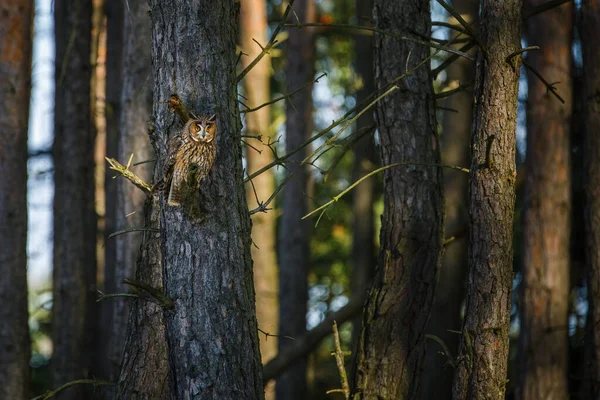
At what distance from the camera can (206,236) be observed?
436cm

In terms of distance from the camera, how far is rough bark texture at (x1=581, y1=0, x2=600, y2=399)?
7.14 metres

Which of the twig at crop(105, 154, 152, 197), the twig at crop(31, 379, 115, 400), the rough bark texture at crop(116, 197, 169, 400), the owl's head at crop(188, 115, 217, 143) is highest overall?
the owl's head at crop(188, 115, 217, 143)

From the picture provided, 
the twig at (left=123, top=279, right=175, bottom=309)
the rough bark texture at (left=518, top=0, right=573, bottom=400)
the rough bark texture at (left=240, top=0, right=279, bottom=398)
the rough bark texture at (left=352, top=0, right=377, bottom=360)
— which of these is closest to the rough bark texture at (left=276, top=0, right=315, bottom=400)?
the rough bark texture at (left=240, top=0, right=279, bottom=398)

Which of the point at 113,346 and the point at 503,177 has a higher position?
→ the point at 503,177

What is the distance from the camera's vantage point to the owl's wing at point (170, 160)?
4.23m

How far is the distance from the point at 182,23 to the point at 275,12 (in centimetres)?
1169

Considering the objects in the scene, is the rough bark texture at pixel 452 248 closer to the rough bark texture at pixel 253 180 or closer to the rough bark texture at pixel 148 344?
the rough bark texture at pixel 253 180

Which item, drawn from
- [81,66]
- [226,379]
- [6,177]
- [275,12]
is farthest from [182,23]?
[275,12]

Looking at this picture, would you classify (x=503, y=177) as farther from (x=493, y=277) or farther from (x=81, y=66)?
(x=81, y=66)

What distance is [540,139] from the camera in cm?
829

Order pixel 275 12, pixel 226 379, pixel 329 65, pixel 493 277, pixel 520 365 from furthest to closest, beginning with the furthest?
pixel 329 65 → pixel 275 12 → pixel 520 365 → pixel 493 277 → pixel 226 379

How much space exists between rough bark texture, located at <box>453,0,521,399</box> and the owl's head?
Answer: 5.53 ft

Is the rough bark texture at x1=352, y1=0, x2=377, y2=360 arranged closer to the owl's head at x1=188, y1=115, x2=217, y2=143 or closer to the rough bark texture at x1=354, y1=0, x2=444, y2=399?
the rough bark texture at x1=354, y1=0, x2=444, y2=399

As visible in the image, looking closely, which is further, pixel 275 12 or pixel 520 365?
pixel 275 12
